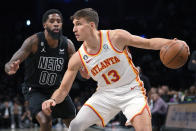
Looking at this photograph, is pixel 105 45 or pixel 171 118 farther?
pixel 171 118

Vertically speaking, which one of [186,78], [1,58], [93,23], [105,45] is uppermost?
[93,23]

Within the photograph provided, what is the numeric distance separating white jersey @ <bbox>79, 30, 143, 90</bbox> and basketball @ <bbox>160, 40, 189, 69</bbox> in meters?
0.40

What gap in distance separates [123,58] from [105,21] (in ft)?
44.1

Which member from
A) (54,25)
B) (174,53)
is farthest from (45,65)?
(174,53)

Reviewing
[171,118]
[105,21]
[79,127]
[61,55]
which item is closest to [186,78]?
[105,21]

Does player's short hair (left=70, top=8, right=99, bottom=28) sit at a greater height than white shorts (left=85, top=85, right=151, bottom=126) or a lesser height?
greater

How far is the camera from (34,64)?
4.78m

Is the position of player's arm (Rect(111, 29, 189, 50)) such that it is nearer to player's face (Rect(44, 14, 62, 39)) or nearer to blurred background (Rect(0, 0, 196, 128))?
player's face (Rect(44, 14, 62, 39))

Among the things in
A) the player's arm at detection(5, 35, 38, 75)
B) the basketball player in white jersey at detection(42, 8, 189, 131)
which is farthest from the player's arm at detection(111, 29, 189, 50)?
the player's arm at detection(5, 35, 38, 75)

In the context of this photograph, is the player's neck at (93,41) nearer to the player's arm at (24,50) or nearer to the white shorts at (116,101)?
the white shorts at (116,101)

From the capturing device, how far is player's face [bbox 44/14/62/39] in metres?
4.73

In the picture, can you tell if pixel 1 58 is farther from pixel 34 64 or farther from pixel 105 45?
pixel 105 45

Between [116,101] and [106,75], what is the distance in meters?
0.30

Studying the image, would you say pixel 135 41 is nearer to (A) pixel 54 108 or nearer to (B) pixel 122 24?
(A) pixel 54 108
